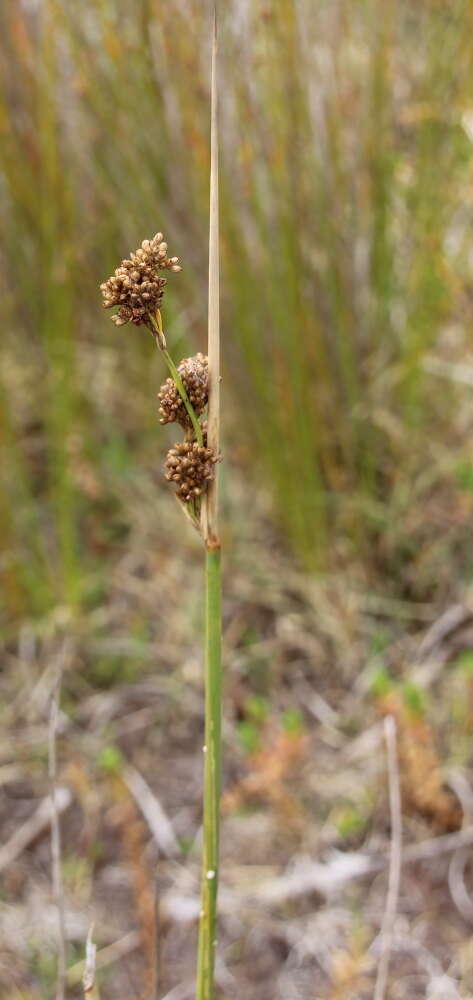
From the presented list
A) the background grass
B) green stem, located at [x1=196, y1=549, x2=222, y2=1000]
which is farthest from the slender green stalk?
the background grass

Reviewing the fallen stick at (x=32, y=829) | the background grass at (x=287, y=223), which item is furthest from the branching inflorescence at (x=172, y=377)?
the fallen stick at (x=32, y=829)

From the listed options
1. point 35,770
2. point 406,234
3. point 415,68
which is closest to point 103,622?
point 35,770

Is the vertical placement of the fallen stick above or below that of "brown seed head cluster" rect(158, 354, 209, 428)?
below

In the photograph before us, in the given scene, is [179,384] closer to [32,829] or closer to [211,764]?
[211,764]

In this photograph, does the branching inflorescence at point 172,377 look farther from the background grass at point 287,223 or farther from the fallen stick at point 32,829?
the fallen stick at point 32,829

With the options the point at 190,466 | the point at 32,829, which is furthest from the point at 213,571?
the point at 32,829

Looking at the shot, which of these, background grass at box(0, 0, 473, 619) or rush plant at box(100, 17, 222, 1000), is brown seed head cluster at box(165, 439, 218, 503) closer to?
rush plant at box(100, 17, 222, 1000)
